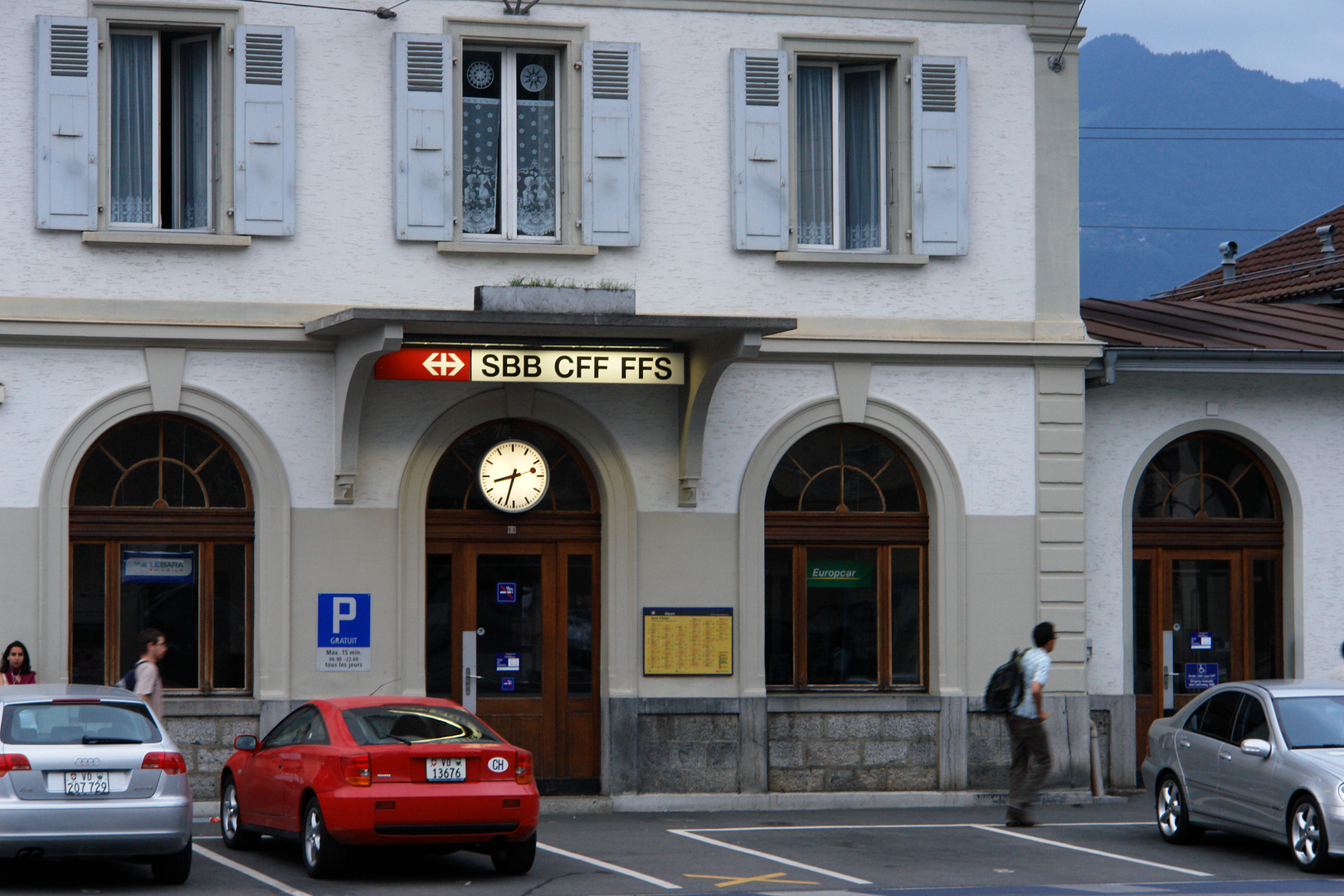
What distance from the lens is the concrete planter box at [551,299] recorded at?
14.3 m

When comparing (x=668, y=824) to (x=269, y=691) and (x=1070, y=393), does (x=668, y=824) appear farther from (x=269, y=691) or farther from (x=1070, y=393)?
(x=1070, y=393)

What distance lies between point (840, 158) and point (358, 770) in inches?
336

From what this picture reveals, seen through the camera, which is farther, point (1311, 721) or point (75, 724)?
point (1311, 721)

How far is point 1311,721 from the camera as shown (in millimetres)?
12180

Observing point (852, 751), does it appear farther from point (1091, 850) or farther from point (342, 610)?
point (342, 610)

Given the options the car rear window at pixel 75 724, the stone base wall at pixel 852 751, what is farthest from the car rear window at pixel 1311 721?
the car rear window at pixel 75 724

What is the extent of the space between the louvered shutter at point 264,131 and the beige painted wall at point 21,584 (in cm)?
328

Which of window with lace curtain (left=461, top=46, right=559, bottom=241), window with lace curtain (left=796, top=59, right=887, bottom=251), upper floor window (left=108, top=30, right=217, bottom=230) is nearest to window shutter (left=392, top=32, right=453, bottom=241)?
window with lace curtain (left=461, top=46, right=559, bottom=241)

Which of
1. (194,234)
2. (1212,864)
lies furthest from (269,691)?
(1212,864)

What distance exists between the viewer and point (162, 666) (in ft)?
48.7

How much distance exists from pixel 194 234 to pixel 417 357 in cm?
241

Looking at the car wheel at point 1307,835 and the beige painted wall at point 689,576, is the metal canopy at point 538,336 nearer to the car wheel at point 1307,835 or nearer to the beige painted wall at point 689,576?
the beige painted wall at point 689,576

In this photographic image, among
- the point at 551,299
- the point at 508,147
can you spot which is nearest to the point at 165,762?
the point at 551,299

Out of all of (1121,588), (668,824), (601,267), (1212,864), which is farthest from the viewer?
(1121,588)
